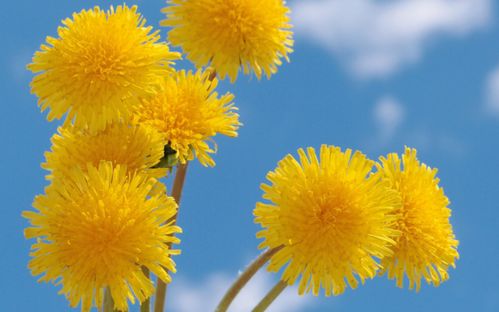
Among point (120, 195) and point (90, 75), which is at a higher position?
point (90, 75)

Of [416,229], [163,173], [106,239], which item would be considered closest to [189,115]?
[163,173]

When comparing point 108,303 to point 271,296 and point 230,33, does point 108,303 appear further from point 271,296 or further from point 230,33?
point 230,33

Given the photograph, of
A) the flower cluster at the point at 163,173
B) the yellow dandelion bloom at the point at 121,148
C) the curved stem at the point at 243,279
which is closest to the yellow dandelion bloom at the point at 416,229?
the flower cluster at the point at 163,173

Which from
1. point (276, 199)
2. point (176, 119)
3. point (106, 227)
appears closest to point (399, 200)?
point (276, 199)

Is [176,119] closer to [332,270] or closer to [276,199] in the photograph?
[276,199]

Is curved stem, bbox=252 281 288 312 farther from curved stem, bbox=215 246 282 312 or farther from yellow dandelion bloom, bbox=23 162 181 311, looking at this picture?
yellow dandelion bloom, bbox=23 162 181 311

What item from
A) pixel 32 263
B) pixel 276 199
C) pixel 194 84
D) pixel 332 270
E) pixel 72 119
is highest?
pixel 194 84
